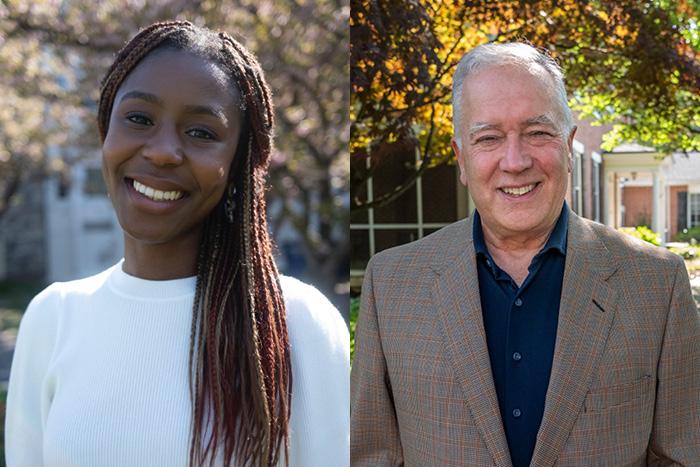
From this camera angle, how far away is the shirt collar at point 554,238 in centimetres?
174

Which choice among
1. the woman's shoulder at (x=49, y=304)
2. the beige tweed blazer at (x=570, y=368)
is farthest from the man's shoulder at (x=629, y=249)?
the woman's shoulder at (x=49, y=304)

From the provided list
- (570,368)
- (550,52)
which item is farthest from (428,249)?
(550,52)

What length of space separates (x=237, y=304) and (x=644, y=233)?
3.12 feet

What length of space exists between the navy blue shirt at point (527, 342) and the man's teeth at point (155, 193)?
72 cm

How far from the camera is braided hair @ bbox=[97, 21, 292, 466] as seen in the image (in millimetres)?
1702

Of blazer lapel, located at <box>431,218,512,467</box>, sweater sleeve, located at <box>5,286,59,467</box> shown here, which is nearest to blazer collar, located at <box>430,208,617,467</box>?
blazer lapel, located at <box>431,218,512,467</box>

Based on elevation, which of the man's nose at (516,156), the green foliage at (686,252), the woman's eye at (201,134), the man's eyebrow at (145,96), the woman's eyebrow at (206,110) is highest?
the man's eyebrow at (145,96)

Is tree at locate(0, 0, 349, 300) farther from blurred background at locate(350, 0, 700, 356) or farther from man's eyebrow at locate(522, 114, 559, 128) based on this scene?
man's eyebrow at locate(522, 114, 559, 128)

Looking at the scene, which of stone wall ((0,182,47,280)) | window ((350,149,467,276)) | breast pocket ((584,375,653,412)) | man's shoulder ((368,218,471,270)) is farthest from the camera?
stone wall ((0,182,47,280))

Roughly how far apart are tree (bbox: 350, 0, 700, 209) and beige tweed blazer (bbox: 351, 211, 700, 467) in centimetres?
31

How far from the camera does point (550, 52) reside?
1915 millimetres

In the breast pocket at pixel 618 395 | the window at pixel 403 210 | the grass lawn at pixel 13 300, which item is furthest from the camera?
the grass lawn at pixel 13 300

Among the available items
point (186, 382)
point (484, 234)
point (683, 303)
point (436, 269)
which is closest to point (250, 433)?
point (186, 382)

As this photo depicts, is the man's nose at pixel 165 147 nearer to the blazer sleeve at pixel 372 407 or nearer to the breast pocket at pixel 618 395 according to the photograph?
the blazer sleeve at pixel 372 407
